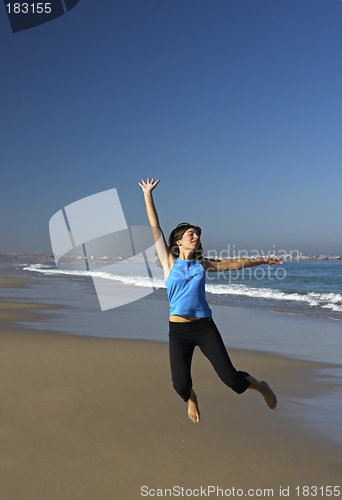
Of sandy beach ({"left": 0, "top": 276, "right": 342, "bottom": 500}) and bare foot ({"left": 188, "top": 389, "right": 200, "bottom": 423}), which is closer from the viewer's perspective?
sandy beach ({"left": 0, "top": 276, "right": 342, "bottom": 500})

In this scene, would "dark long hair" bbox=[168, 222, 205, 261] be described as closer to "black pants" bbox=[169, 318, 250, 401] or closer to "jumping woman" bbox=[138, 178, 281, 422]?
"jumping woman" bbox=[138, 178, 281, 422]

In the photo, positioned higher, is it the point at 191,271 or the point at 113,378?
the point at 191,271

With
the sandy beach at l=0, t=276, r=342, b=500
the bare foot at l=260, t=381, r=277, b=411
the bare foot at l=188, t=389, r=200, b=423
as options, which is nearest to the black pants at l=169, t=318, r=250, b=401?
the bare foot at l=188, t=389, r=200, b=423

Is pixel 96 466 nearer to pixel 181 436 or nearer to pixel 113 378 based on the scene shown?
pixel 181 436

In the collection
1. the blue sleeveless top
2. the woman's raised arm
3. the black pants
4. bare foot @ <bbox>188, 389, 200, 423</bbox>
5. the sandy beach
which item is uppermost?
the woman's raised arm

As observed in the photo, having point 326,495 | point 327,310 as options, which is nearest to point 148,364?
point 326,495

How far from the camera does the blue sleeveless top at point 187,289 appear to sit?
3.53 meters

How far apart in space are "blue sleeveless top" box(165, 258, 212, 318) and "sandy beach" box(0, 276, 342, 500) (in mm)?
1142

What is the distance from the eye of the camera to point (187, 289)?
3.60 m

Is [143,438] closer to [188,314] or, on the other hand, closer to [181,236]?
[188,314]

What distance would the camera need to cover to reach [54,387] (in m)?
4.91

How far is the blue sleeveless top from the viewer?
139 inches

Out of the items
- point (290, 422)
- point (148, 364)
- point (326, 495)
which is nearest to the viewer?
point (326, 495)

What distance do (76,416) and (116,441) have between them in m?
0.69
